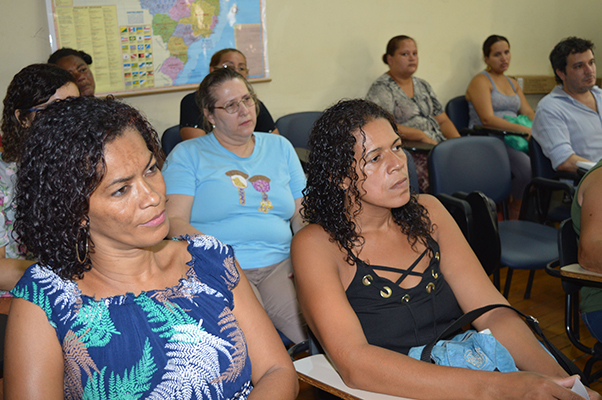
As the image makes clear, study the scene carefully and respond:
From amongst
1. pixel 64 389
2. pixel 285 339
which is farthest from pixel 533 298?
pixel 64 389

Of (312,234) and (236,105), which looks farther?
(236,105)

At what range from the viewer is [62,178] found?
39.4 inches

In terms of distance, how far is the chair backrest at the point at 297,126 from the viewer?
376 centimetres

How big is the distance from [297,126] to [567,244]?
2.27m

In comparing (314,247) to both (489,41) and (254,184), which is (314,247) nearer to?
(254,184)

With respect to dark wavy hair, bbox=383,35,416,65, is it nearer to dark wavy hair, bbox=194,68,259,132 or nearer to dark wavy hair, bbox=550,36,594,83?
dark wavy hair, bbox=550,36,594,83

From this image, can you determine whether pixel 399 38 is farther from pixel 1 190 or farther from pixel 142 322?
pixel 142 322

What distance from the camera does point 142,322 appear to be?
3.51 ft

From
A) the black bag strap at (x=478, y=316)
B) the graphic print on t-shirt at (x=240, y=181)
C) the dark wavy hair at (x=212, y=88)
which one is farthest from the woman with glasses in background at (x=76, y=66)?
the black bag strap at (x=478, y=316)

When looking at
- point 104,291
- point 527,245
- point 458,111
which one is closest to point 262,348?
point 104,291

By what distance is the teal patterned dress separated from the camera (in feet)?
3.33

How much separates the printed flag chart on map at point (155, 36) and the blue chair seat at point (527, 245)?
2164 mm

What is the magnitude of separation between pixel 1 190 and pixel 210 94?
96 cm

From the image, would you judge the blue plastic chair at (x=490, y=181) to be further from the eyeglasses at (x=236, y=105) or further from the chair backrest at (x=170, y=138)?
the chair backrest at (x=170, y=138)
